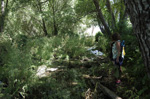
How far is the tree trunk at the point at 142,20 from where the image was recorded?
1.50 m

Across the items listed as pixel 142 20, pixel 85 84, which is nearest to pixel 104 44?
pixel 85 84

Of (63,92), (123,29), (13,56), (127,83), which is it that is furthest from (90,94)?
(123,29)

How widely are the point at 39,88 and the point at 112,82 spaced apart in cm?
198

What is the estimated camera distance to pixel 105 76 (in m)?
3.59

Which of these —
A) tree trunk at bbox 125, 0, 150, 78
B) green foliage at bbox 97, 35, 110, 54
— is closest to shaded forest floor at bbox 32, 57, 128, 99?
tree trunk at bbox 125, 0, 150, 78

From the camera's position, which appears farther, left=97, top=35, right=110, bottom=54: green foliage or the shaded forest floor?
left=97, top=35, right=110, bottom=54: green foliage

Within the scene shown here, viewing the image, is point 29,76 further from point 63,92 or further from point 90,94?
point 90,94

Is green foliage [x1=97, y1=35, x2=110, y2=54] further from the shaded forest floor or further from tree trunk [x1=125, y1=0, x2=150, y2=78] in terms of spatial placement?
tree trunk [x1=125, y1=0, x2=150, y2=78]

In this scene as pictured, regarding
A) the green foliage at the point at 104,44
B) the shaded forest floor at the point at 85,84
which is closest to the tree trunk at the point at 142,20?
the shaded forest floor at the point at 85,84

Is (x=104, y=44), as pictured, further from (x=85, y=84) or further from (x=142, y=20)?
(x=142, y=20)

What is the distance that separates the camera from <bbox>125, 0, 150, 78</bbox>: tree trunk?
1502 mm

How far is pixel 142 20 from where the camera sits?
61.2 inches

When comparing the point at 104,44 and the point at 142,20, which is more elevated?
the point at 142,20

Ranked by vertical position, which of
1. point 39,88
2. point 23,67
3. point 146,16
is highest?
point 146,16
